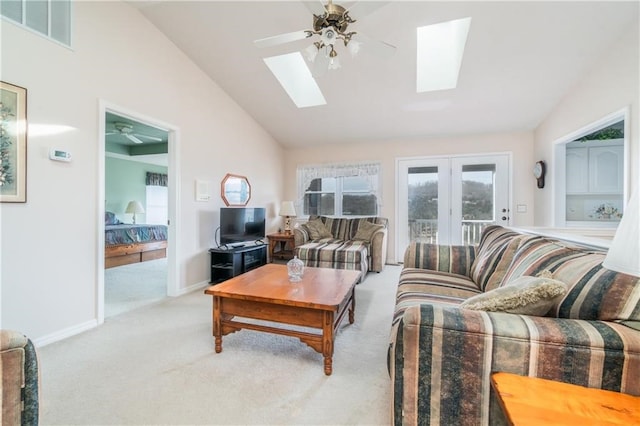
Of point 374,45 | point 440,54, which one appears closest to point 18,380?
point 374,45

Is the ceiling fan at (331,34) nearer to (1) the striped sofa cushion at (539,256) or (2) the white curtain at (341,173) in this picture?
(1) the striped sofa cushion at (539,256)

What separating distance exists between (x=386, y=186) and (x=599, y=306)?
427 cm

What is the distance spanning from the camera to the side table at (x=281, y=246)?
4.79m

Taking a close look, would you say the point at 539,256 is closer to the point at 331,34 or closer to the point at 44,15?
the point at 331,34

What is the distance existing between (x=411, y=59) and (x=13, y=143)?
3550mm

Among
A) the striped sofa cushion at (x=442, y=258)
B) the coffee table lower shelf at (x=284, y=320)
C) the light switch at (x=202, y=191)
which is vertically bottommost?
the coffee table lower shelf at (x=284, y=320)

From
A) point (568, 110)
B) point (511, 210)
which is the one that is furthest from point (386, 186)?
point (568, 110)

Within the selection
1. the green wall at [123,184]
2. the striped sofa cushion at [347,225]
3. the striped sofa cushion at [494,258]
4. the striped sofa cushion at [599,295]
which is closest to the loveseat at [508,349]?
the striped sofa cushion at [599,295]

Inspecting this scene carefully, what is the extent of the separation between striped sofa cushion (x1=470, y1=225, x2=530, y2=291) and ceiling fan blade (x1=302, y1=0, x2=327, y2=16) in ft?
6.59

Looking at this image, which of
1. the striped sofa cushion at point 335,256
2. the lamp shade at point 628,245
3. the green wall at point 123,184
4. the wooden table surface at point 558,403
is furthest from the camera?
the green wall at point 123,184

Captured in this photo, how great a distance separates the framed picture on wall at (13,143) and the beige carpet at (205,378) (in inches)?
44.5

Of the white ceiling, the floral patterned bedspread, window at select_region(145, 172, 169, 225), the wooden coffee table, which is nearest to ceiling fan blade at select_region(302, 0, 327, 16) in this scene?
the white ceiling

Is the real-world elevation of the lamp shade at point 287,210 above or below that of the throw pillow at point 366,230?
above

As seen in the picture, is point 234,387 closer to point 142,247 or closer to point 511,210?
point 142,247
